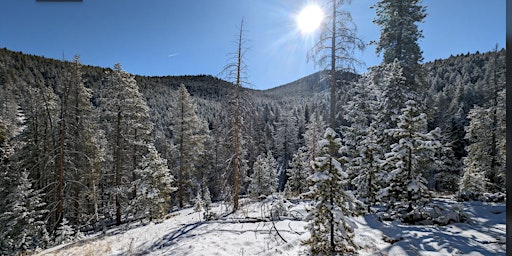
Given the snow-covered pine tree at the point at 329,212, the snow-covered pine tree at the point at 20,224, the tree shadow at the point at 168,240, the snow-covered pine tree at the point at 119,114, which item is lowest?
the snow-covered pine tree at the point at 20,224

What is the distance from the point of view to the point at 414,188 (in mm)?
9805

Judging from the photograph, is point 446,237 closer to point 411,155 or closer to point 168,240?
point 411,155

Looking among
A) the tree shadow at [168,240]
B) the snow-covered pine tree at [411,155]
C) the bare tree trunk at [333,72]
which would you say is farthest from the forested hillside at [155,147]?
the tree shadow at [168,240]

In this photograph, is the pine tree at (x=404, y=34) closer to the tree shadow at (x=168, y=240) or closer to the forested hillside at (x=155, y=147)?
the forested hillside at (x=155, y=147)

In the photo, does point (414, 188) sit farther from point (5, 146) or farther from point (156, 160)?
point (5, 146)

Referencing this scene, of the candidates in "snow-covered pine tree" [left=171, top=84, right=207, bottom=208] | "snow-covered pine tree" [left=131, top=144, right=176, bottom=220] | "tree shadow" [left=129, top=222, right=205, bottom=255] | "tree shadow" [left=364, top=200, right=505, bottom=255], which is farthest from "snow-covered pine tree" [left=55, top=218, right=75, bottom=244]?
"tree shadow" [left=364, top=200, right=505, bottom=255]

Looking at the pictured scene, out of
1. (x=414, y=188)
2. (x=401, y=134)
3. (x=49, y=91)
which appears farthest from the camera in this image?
(x=49, y=91)

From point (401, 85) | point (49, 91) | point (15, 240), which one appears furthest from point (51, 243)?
point (401, 85)

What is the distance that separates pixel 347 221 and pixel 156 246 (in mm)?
5757

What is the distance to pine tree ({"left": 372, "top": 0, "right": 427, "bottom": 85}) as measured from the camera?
1644 cm

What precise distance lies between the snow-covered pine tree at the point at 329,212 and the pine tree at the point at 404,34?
1293cm

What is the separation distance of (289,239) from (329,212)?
1.94 meters

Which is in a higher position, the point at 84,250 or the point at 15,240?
the point at 84,250

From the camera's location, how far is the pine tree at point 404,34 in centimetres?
1644
